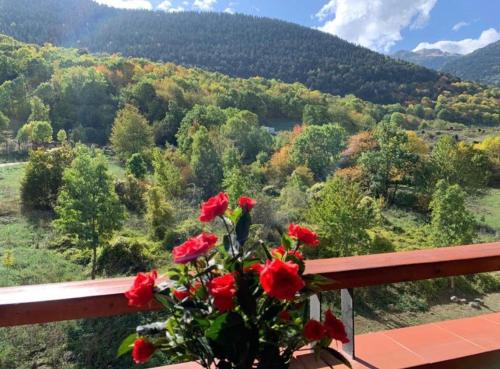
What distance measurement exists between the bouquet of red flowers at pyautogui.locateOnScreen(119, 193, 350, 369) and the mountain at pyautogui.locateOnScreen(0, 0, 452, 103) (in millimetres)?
42454

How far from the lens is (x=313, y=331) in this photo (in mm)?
612

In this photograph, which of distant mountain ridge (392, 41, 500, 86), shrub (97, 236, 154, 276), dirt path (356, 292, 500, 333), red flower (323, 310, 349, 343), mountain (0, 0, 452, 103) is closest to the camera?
red flower (323, 310, 349, 343)

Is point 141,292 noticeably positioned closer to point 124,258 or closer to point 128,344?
point 128,344

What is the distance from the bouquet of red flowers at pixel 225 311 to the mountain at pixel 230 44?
1671 inches

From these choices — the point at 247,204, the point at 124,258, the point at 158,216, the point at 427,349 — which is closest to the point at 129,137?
the point at 158,216

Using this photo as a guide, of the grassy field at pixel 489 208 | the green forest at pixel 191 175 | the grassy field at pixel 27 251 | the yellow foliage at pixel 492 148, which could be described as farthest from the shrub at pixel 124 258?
the yellow foliage at pixel 492 148

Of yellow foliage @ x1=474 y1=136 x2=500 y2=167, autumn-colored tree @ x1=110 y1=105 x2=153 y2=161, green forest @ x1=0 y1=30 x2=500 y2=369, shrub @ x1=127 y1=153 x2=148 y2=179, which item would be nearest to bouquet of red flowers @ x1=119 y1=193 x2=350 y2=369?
green forest @ x1=0 y1=30 x2=500 y2=369

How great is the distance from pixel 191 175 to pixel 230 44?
116 feet

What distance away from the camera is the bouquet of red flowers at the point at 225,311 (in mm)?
590

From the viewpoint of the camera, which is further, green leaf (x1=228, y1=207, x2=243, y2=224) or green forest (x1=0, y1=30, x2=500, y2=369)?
green forest (x1=0, y1=30, x2=500, y2=369)

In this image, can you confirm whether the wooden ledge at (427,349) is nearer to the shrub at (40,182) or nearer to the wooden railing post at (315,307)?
the wooden railing post at (315,307)

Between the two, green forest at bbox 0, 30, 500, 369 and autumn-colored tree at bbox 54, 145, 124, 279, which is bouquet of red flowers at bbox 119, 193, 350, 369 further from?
autumn-colored tree at bbox 54, 145, 124, 279

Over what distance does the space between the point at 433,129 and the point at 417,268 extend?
36.5 metres

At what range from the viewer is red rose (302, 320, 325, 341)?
607 millimetres
